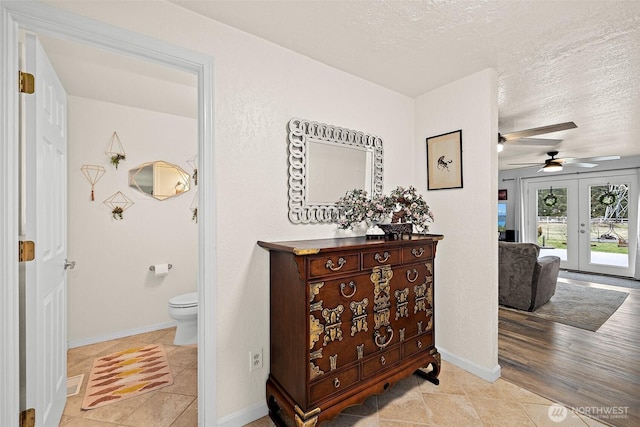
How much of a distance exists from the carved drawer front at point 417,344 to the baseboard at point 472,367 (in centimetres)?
48

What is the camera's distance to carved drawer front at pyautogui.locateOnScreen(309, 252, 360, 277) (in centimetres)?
152

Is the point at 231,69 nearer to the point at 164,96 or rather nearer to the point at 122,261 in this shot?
the point at 164,96

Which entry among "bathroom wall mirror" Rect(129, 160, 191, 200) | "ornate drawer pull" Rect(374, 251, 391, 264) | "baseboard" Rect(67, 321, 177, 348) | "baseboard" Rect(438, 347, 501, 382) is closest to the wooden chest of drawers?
"ornate drawer pull" Rect(374, 251, 391, 264)

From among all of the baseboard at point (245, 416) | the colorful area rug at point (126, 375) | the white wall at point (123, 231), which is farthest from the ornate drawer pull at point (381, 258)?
the white wall at point (123, 231)

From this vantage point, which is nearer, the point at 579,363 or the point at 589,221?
the point at 579,363

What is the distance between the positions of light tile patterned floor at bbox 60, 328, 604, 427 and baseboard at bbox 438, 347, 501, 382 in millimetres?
45

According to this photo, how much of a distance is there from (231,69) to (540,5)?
1794 millimetres

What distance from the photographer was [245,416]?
1.77 m

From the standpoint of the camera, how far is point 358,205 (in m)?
2.11

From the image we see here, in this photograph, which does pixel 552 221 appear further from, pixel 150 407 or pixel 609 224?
pixel 150 407

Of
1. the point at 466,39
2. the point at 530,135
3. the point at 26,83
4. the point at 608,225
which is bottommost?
the point at 608,225

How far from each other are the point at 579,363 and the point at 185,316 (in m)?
3.57

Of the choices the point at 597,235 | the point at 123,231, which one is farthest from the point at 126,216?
the point at 597,235

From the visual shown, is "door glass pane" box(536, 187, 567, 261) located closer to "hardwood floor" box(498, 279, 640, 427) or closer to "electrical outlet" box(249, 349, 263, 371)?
"hardwood floor" box(498, 279, 640, 427)
